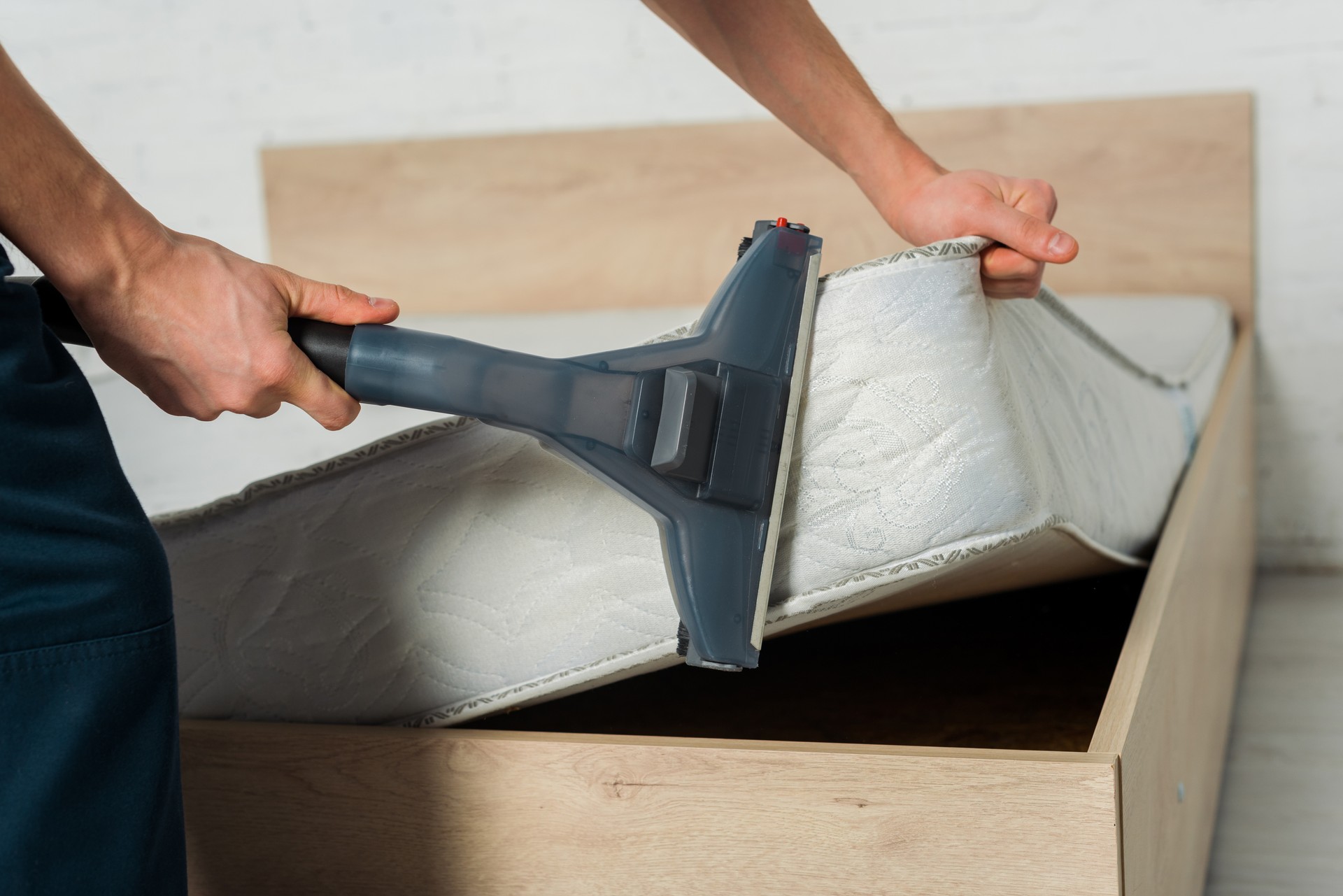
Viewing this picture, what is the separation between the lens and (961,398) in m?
0.67

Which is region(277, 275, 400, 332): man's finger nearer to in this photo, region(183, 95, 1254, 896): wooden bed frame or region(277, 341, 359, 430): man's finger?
region(277, 341, 359, 430): man's finger

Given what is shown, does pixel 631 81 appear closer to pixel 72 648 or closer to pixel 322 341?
pixel 322 341

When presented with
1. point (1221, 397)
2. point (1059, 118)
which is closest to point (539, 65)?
point (1059, 118)

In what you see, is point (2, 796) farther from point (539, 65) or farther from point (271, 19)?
point (271, 19)

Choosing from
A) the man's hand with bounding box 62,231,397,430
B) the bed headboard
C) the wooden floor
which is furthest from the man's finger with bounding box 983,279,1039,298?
the bed headboard

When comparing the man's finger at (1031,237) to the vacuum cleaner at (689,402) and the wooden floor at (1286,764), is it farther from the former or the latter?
the wooden floor at (1286,764)

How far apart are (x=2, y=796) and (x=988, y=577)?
22.3 inches

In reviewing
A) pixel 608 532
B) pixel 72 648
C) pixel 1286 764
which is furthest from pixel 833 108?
pixel 1286 764

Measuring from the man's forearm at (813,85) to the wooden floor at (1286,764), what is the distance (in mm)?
688

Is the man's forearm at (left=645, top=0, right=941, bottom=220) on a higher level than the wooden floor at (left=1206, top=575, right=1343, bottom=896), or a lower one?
higher

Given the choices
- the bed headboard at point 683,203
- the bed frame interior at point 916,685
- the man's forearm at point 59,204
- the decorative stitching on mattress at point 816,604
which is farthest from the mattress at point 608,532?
the bed headboard at point 683,203

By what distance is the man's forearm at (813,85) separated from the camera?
0.89 meters

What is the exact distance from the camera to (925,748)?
60 cm

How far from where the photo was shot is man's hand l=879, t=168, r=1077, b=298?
725mm
